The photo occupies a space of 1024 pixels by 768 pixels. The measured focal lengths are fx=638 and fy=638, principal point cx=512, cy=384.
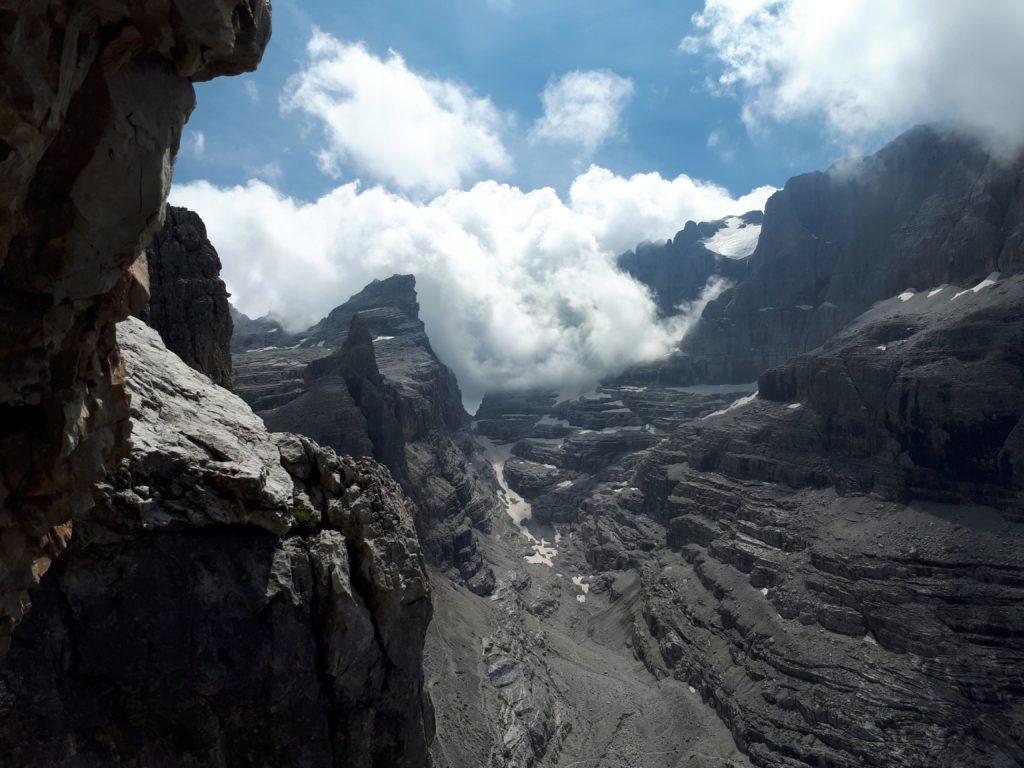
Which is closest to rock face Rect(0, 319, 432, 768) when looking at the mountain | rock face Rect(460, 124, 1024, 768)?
the mountain

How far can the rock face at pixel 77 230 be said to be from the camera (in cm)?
961

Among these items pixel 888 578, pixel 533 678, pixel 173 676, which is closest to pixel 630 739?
pixel 533 678

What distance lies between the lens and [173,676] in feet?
62.8

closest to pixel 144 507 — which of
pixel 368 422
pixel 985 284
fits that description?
pixel 368 422

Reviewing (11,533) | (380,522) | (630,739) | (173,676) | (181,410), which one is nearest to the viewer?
(11,533)

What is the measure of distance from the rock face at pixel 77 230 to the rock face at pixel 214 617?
7.66 m

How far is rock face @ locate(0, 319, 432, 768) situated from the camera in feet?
58.4

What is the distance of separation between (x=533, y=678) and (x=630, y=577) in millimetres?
67716

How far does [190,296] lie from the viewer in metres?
49.5

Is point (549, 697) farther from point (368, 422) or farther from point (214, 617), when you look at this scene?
point (214, 617)

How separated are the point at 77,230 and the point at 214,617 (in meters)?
14.5

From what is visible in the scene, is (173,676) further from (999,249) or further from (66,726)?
(999,249)

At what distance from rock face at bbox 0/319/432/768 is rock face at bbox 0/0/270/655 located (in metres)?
7.66

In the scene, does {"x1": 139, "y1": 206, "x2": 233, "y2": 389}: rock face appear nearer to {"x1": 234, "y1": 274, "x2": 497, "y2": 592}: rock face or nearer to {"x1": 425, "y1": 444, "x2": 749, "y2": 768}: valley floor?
{"x1": 425, "y1": 444, "x2": 749, "y2": 768}: valley floor
